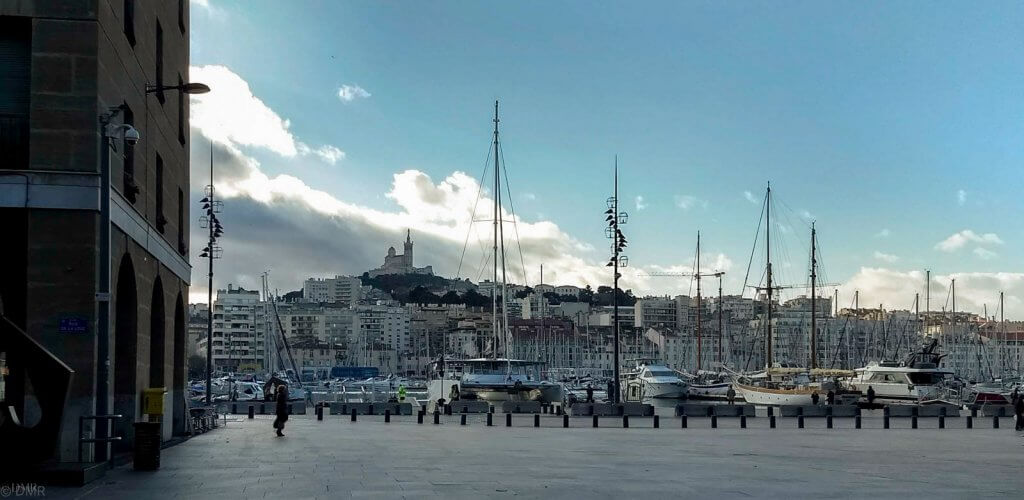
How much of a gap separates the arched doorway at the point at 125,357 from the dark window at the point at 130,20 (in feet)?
18.0

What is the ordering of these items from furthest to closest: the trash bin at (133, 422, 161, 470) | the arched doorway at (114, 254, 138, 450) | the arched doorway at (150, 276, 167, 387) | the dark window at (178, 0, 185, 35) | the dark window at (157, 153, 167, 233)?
the dark window at (178, 0, 185, 35), the arched doorway at (150, 276, 167, 387), the dark window at (157, 153, 167, 233), the arched doorway at (114, 254, 138, 450), the trash bin at (133, 422, 161, 470)

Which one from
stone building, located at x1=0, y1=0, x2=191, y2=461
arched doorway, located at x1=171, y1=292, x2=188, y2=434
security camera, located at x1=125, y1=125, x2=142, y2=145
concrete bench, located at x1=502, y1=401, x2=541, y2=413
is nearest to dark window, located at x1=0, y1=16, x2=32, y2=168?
stone building, located at x1=0, y1=0, x2=191, y2=461

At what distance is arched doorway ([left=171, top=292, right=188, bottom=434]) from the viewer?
1277 inches

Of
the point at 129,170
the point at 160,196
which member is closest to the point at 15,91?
the point at 129,170

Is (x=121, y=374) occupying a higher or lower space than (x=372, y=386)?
higher

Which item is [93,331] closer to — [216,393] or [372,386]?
[216,393]

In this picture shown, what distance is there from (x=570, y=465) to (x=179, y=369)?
1615 cm

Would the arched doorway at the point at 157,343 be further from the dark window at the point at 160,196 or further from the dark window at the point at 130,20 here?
the dark window at the point at 130,20

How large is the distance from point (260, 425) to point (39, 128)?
22.5 m

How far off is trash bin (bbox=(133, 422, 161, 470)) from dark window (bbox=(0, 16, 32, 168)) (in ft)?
17.5

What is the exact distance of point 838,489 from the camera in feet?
58.6

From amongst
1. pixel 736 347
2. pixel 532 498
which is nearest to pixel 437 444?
pixel 532 498

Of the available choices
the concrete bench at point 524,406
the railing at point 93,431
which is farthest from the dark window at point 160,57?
the concrete bench at point 524,406

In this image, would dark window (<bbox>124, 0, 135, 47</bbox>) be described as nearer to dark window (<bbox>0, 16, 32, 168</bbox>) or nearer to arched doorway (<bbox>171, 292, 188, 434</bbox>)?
dark window (<bbox>0, 16, 32, 168</bbox>)
